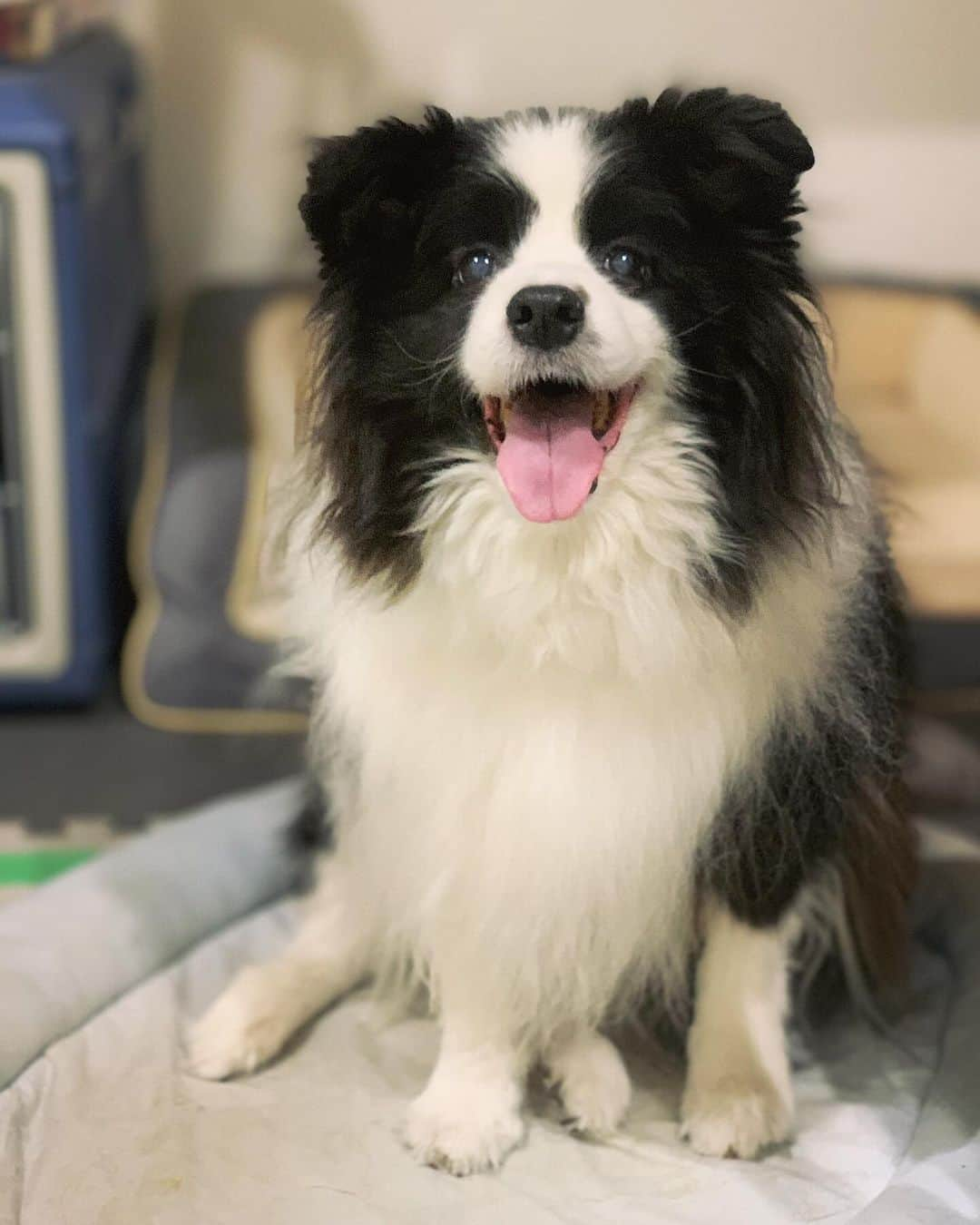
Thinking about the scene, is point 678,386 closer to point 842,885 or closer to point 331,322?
point 331,322

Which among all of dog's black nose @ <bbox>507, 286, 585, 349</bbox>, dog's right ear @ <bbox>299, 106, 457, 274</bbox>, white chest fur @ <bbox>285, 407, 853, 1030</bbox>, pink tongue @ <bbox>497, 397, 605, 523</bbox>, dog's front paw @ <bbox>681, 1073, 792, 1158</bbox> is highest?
dog's right ear @ <bbox>299, 106, 457, 274</bbox>

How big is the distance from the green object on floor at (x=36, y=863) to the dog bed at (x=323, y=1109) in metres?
0.48

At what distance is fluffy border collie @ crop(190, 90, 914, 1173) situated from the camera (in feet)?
4.31

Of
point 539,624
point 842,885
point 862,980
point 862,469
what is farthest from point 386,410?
point 862,980

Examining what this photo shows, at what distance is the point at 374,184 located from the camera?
52.4 inches

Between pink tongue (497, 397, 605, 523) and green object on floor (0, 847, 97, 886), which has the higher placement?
pink tongue (497, 397, 605, 523)

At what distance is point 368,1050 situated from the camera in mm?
1711

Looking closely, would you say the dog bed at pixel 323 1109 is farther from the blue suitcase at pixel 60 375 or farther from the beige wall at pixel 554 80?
the beige wall at pixel 554 80

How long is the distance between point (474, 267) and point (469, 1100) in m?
0.92

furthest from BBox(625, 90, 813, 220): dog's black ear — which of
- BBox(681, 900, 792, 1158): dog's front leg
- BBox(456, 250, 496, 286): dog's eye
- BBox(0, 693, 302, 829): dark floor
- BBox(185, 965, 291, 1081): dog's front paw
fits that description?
BBox(0, 693, 302, 829): dark floor

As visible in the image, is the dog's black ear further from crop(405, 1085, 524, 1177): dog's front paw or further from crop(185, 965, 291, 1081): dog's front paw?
crop(185, 965, 291, 1081): dog's front paw

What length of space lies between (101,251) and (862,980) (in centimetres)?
179

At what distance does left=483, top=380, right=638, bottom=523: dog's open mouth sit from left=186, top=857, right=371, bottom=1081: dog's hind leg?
2.20ft

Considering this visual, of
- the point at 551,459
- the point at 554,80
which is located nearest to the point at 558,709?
the point at 551,459
